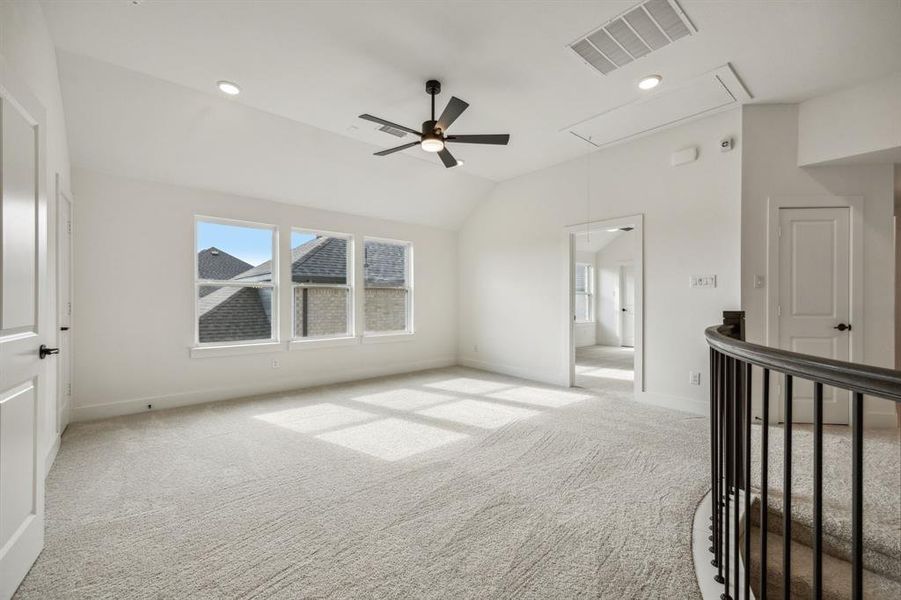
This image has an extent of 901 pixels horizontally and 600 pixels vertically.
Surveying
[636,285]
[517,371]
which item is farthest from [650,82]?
[517,371]

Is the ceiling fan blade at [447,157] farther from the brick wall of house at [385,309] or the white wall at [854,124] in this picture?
the white wall at [854,124]

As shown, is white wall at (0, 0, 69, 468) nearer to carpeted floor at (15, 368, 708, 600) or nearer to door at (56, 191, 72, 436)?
door at (56, 191, 72, 436)

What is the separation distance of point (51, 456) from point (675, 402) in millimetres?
5519

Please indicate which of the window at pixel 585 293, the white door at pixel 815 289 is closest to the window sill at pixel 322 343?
the white door at pixel 815 289

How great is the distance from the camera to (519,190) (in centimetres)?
590

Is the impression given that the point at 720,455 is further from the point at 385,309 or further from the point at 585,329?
the point at 585,329

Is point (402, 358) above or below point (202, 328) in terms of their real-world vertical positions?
below

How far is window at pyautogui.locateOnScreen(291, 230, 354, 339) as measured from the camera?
533 centimetres

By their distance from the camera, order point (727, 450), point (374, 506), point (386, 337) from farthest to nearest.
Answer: point (386, 337) → point (374, 506) → point (727, 450)

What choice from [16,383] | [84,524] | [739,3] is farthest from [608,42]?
[84,524]

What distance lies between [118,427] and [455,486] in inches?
131

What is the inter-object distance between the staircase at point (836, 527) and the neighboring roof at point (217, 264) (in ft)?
17.6

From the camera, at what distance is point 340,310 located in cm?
577

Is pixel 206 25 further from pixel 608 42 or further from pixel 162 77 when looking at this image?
pixel 608 42
